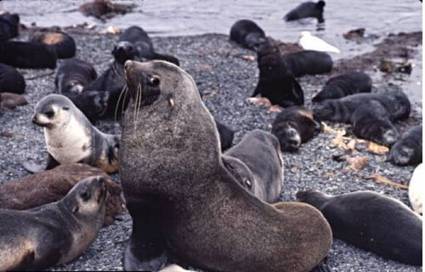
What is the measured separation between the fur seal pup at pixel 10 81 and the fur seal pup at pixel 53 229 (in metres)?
4.86

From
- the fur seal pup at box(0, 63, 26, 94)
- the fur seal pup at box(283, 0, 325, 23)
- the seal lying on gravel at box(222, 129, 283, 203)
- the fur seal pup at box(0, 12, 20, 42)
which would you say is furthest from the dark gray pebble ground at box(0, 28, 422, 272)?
the fur seal pup at box(283, 0, 325, 23)

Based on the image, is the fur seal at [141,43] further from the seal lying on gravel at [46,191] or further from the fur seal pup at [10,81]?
the seal lying on gravel at [46,191]

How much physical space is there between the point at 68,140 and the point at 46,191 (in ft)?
4.47

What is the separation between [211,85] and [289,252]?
6.45 metres

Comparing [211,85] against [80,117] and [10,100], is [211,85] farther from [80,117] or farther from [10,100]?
[80,117]

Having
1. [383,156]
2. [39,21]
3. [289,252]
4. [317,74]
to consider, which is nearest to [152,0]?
[39,21]

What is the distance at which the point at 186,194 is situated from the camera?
5.52m

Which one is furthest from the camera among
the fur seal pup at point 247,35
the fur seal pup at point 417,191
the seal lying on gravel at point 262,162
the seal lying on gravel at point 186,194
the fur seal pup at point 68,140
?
the fur seal pup at point 247,35

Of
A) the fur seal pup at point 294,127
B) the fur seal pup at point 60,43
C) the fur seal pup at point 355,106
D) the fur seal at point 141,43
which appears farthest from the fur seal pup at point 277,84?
the fur seal pup at point 60,43

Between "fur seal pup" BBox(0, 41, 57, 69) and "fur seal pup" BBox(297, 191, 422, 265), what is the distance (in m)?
6.60

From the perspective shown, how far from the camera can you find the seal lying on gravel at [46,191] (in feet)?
21.2

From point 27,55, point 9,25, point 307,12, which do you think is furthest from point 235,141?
point 307,12

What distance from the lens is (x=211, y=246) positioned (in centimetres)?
553

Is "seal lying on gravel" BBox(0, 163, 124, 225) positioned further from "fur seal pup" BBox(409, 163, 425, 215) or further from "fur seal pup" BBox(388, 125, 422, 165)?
"fur seal pup" BBox(388, 125, 422, 165)
